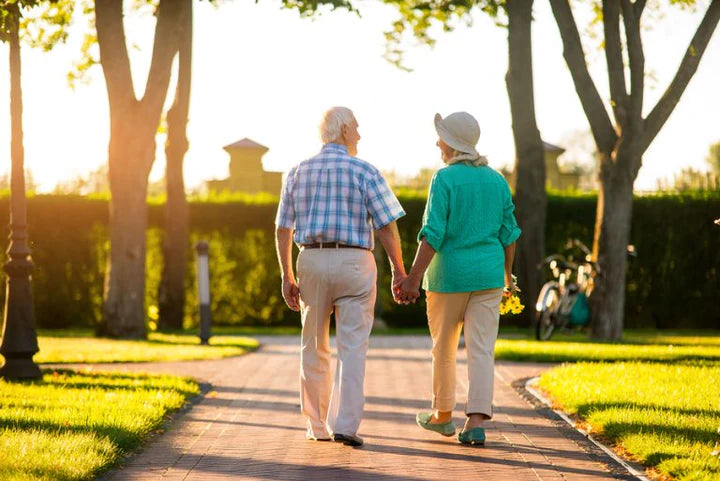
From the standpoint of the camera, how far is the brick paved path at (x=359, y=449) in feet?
21.7

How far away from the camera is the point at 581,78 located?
51.6 feet

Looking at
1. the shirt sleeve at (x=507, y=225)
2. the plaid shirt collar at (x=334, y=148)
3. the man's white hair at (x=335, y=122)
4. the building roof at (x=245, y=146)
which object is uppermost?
the building roof at (x=245, y=146)

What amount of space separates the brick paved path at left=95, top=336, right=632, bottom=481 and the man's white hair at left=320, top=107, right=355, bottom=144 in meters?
1.92

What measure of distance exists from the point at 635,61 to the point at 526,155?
169 inches

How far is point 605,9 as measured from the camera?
15578 millimetres

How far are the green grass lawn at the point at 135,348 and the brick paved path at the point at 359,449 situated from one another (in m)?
2.97

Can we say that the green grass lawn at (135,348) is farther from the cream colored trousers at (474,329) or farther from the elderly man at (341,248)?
the cream colored trousers at (474,329)

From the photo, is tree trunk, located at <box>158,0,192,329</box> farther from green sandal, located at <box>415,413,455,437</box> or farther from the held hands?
the held hands

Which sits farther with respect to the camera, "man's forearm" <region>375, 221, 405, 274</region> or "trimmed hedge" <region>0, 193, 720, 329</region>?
"trimmed hedge" <region>0, 193, 720, 329</region>

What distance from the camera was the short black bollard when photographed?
16.7 m

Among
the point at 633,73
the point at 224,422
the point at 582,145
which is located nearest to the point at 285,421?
the point at 224,422

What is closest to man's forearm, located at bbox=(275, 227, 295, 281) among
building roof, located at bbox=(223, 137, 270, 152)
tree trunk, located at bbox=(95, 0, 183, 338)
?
tree trunk, located at bbox=(95, 0, 183, 338)

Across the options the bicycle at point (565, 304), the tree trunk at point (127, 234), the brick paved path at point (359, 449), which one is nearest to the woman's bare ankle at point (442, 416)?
the brick paved path at point (359, 449)

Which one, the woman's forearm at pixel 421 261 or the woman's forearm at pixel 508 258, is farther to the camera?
the woman's forearm at pixel 508 258
